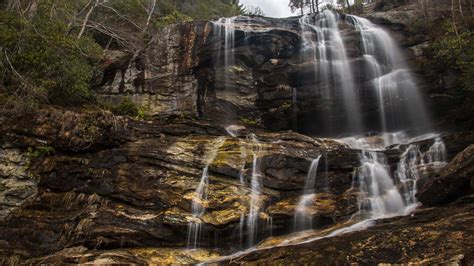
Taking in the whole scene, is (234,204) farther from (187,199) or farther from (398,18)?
(398,18)

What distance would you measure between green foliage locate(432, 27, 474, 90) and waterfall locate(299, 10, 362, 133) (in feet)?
13.3

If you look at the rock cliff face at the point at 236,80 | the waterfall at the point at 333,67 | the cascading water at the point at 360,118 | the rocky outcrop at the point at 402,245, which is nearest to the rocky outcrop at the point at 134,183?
the cascading water at the point at 360,118

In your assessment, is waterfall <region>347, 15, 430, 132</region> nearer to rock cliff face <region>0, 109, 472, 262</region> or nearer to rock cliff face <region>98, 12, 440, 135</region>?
rock cliff face <region>98, 12, 440, 135</region>

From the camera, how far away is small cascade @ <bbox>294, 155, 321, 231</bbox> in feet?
36.0

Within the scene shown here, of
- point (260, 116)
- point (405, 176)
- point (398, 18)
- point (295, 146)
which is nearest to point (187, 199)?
point (295, 146)

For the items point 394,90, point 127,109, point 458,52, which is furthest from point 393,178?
point 127,109

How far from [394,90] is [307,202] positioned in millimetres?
9045

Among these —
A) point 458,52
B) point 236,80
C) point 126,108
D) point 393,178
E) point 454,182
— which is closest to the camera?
point 454,182

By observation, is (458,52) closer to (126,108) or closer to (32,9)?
(126,108)

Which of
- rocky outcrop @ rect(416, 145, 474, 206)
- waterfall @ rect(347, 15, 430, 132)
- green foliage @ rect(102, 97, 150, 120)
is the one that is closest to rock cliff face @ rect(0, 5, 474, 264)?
rocky outcrop @ rect(416, 145, 474, 206)

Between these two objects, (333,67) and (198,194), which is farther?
(333,67)

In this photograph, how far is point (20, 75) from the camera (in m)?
13.1

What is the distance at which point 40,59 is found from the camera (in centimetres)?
1360

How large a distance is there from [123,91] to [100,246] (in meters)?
9.98
